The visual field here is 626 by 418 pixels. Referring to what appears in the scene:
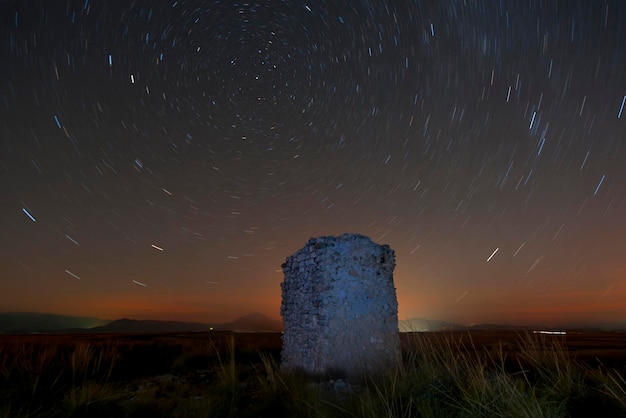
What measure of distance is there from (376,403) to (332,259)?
198 inches

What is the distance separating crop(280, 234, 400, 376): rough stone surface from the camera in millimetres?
9062

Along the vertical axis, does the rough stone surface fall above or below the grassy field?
above

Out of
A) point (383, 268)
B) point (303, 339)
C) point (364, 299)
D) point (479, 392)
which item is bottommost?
point (479, 392)

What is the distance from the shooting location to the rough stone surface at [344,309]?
29.7 feet

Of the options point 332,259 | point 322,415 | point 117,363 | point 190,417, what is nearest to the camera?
point 322,415

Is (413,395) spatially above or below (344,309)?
below

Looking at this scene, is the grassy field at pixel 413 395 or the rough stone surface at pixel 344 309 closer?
the grassy field at pixel 413 395

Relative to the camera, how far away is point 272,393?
649 cm

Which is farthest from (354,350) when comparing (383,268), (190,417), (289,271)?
(190,417)

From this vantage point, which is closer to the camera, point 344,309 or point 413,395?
point 413,395

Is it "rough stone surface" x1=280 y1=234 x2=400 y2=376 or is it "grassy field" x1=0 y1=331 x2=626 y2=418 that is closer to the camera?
"grassy field" x1=0 y1=331 x2=626 y2=418

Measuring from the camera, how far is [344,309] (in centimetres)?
932

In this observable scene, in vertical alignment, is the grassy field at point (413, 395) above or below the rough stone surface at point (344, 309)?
below

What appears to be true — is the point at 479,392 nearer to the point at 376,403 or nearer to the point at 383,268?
the point at 376,403
